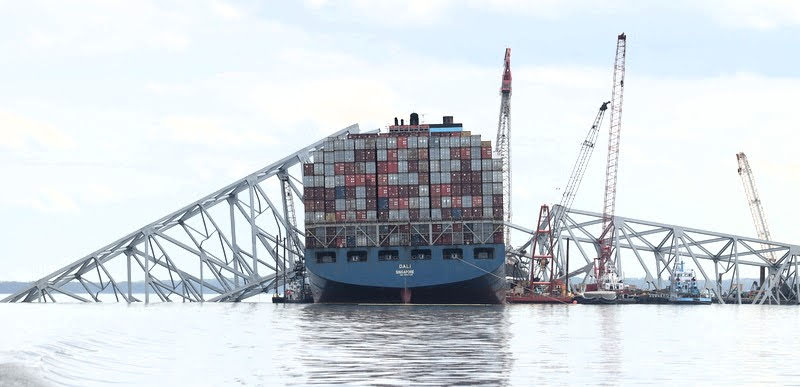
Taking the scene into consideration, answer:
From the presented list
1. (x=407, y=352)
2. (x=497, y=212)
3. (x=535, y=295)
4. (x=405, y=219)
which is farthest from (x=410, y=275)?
(x=407, y=352)

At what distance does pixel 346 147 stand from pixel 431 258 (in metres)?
20.2

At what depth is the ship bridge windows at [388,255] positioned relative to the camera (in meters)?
154

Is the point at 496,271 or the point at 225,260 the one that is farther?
the point at 225,260

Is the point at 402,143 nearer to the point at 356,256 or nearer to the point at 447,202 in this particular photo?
the point at 447,202

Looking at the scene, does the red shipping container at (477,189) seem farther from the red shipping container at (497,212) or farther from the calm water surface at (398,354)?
the calm water surface at (398,354)

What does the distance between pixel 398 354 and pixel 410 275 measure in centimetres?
9163

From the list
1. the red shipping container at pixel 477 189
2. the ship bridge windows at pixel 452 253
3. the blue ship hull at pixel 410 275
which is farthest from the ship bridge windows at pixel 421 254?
the red shipping container at pixel 477 189

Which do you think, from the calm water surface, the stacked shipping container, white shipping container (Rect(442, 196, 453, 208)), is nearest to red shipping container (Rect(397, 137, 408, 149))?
the stacked shipping container

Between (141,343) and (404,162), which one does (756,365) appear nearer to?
(141,343)

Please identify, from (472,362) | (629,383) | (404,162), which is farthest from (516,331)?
(404,162)

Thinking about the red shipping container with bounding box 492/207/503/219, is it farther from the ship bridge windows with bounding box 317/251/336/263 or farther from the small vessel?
the small vessel

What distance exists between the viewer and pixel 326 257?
513 ft

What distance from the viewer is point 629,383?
45.1m

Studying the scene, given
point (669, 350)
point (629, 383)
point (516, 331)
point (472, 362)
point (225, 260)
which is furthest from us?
point (225, 260)
